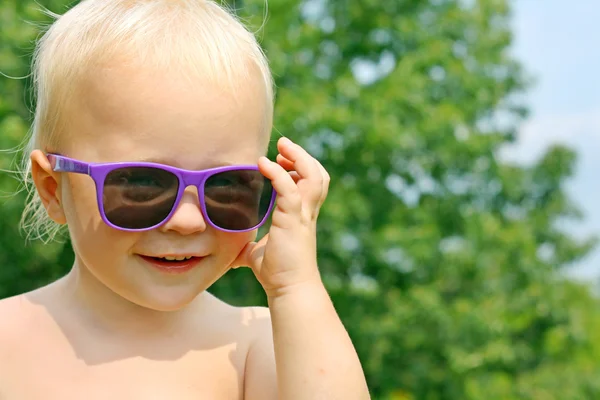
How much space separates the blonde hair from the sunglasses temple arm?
0.27 ft

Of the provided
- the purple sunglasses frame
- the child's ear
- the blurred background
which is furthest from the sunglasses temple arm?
the blurred background

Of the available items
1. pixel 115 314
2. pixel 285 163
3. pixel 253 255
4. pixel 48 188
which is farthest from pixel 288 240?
pixel 48 188

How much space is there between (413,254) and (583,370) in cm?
590

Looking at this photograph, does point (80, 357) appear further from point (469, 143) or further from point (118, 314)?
point (469, 143)

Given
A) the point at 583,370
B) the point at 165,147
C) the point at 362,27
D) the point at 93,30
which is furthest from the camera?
the point at 583,370

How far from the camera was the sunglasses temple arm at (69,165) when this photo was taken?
1.92 m

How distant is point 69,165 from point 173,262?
1.10 ft

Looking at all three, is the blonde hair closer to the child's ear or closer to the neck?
the child's ear

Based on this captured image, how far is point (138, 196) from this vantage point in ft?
6.21

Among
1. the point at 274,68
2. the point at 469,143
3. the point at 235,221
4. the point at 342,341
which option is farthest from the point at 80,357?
the point at 469,143

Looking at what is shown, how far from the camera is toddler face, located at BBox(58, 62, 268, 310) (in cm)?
189

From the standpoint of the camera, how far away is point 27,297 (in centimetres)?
222

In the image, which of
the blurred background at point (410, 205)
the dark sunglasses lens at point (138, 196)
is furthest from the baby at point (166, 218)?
the blurred background at point (410, 205)

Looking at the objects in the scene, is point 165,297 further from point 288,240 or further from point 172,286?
point 288,240
